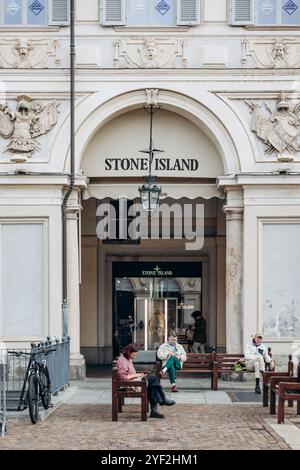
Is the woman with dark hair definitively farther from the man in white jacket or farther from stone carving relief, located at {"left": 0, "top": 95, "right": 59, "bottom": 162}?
stone carving relief, located at {"left": 0, "top": 95, "right": 59, "bottom": 162}

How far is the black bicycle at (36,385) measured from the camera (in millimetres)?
15703

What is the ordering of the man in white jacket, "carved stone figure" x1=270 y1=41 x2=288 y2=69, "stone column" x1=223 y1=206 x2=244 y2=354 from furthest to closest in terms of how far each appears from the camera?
1. "stone column" x1=223 y1=206 x2=244 y2=354
2. "carved stone figure" x1=270 y1=41 x2=288 y2=69
3. the man in white jacket

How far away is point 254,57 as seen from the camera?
23109 millimetres

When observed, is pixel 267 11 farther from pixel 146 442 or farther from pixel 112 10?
pixel 146 442

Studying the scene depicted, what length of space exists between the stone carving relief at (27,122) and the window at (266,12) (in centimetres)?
474

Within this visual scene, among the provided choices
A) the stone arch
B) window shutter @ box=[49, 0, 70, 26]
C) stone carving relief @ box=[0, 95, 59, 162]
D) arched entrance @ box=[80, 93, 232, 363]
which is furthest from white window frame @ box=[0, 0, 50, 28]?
arched entrance @ box=[80, 93, 232, 363]

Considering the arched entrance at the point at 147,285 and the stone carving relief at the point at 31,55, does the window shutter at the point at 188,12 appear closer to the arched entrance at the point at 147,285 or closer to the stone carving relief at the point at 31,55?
the stone carving relief at the point at 31,55

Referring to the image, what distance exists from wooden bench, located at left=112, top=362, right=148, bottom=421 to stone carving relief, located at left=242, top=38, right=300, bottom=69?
943 cm

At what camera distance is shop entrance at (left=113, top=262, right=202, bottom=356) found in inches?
1166

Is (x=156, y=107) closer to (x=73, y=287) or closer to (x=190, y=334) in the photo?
(x=73, y=287)

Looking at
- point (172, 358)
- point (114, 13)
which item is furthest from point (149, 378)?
point (114, 13)

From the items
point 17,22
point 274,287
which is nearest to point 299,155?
point 274,287

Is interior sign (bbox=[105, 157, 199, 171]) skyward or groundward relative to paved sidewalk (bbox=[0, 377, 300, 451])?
skyward
